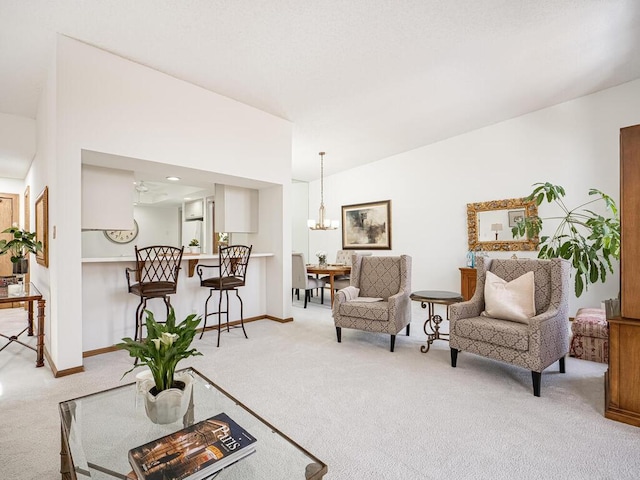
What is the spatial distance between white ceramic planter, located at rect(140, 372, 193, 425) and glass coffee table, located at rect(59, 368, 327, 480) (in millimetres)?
46

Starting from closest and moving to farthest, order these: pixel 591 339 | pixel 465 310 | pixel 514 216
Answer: pixel 465 310, pixel 591 339, pixel 514 216

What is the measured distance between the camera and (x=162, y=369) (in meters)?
1.37

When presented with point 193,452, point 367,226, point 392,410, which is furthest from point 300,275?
point 193,452

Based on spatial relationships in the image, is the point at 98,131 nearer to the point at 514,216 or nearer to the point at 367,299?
the point at 367,299

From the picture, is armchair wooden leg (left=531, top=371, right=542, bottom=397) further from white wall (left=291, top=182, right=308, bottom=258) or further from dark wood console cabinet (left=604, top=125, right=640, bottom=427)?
white wall (left=291, top=182, right=308, bottom=258)

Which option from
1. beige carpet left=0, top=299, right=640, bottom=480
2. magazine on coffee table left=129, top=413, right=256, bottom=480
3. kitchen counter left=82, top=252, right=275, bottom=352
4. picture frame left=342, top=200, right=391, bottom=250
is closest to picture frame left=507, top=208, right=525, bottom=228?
picture frame left=342, top=200, right=391, bottom=250

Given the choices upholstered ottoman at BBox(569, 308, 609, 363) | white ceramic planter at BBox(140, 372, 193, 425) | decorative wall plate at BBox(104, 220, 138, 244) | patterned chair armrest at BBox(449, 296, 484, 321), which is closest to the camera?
white ceramic planter at BBox(140, 372, 193, 425)

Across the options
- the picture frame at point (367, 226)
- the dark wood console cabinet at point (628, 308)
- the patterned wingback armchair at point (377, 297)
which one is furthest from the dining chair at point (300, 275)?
the dark wood console cabinet at point (628, 308)

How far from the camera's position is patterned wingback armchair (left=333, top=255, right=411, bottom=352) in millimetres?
3330

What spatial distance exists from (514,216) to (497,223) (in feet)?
0.86

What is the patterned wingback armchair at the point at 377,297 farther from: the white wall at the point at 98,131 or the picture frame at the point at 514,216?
the picture frame at the point at 514,216

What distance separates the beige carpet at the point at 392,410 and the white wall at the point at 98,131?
2.14 feet

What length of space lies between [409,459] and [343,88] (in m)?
3.64

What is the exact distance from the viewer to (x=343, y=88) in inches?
150
